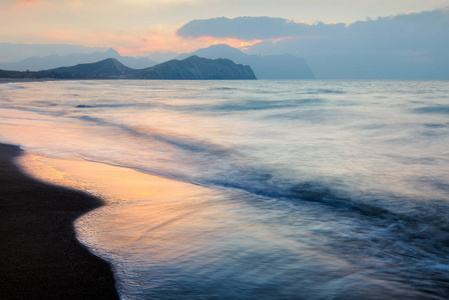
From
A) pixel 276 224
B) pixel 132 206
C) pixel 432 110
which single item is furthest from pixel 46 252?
pixel 432 110

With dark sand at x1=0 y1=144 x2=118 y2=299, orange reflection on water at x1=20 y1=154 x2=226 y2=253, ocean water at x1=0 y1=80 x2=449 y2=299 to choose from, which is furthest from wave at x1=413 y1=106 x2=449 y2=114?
dark sand at x1=0 y1=144 x2=118 y2=299

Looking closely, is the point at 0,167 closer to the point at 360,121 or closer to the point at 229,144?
the point at 229,144

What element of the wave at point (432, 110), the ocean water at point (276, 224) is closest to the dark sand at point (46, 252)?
the ocean water at point (276, 224)

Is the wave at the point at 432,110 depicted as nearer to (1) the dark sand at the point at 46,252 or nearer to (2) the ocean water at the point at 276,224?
(2) the ocean water at the point at 276,224

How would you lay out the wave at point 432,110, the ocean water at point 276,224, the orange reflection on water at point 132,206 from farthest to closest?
the wave at point 432,110 < the orange reflection on water at point 132,206 < the ocean water at point 276,224

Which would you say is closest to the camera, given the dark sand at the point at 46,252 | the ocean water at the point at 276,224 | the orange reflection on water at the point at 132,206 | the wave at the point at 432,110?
the dark sand at the point at 46,252

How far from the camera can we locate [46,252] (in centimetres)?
291

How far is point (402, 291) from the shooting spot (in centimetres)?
269

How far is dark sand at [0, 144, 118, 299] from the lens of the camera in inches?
94.3

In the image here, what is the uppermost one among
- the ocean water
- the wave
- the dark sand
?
the wave

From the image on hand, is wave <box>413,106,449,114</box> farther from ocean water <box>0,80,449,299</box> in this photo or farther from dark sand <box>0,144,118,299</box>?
dark sand <box>0,144,118,299</box>

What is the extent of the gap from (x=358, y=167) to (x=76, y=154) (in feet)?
19.2

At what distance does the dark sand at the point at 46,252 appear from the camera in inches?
94.3

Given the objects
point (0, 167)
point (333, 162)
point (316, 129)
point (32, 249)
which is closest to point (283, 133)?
point (316, 129)
